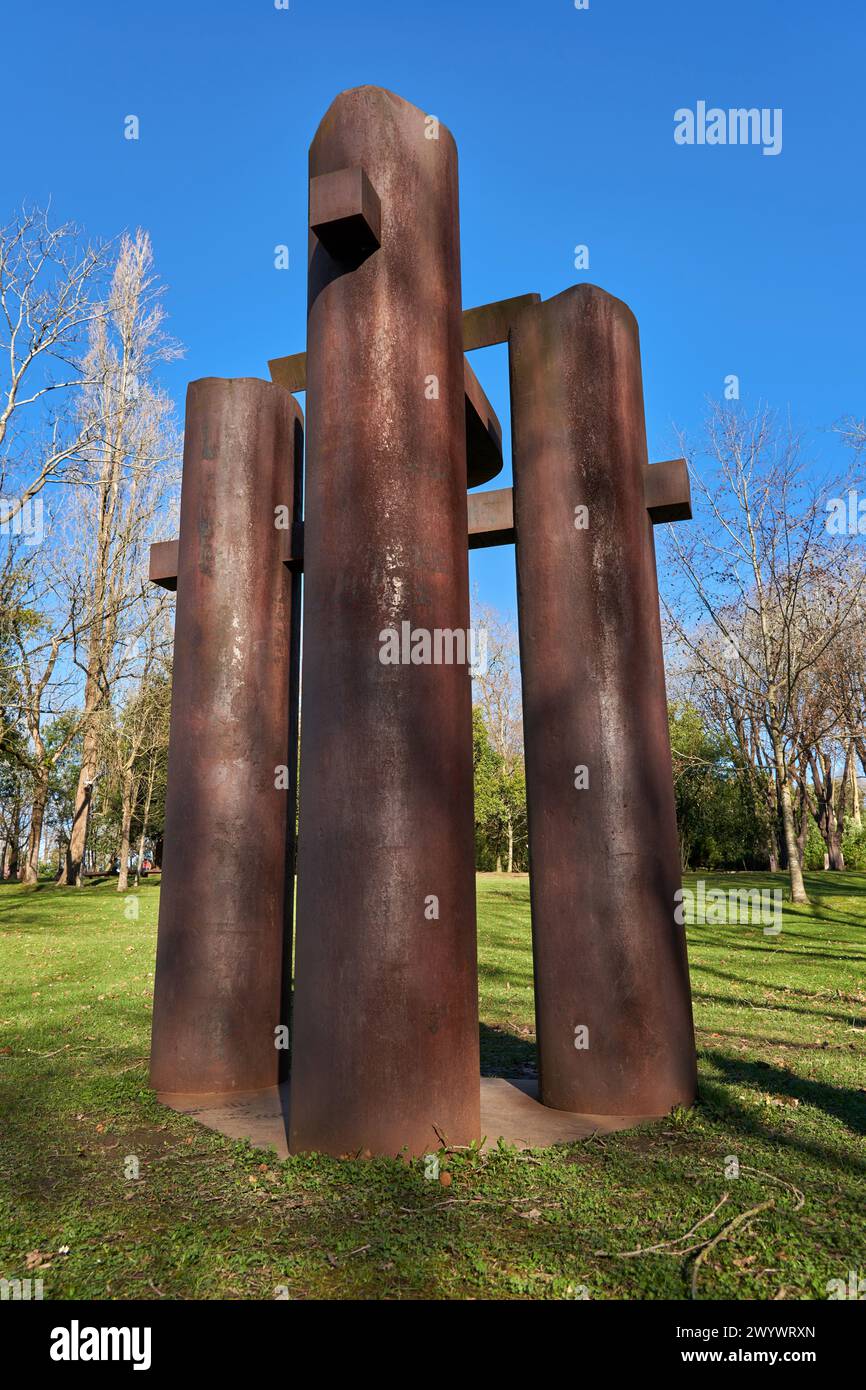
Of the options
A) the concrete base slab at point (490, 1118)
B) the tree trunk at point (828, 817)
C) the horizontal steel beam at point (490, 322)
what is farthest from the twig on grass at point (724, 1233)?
the tree trunk at point (828, 817)

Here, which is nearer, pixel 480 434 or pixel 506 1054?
pixel 480 434

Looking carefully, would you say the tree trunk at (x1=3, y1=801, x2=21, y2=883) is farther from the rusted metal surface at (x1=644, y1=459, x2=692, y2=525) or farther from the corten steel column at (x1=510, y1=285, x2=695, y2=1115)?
the rusted metal surface at (x1=644, y1=459, x2=692, y2=525)

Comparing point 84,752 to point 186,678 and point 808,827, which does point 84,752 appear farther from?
point 808,827

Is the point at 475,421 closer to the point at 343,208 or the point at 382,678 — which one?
the point at 343,208

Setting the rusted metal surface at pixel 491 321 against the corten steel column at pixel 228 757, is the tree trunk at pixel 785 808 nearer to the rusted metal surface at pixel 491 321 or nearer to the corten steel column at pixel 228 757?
the rusted metal surface at pixel 491 321

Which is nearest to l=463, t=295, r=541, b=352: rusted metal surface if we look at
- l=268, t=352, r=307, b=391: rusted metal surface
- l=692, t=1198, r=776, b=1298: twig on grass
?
l=268, t=352, r=307, b=391: rusted metal surface

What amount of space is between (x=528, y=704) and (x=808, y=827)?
40.7 metres

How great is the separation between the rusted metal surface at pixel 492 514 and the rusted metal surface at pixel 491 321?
126cm

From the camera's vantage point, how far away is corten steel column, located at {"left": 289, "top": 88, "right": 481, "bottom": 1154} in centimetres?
473

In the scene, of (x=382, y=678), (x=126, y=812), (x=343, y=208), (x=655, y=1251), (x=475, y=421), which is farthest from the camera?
(x=126, y=812)

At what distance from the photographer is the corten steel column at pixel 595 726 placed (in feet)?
19.0

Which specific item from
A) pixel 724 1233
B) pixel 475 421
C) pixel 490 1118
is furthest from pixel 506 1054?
pixel 475 421

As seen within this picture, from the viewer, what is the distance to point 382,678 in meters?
5.11

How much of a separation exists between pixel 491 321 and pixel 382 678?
373cm
